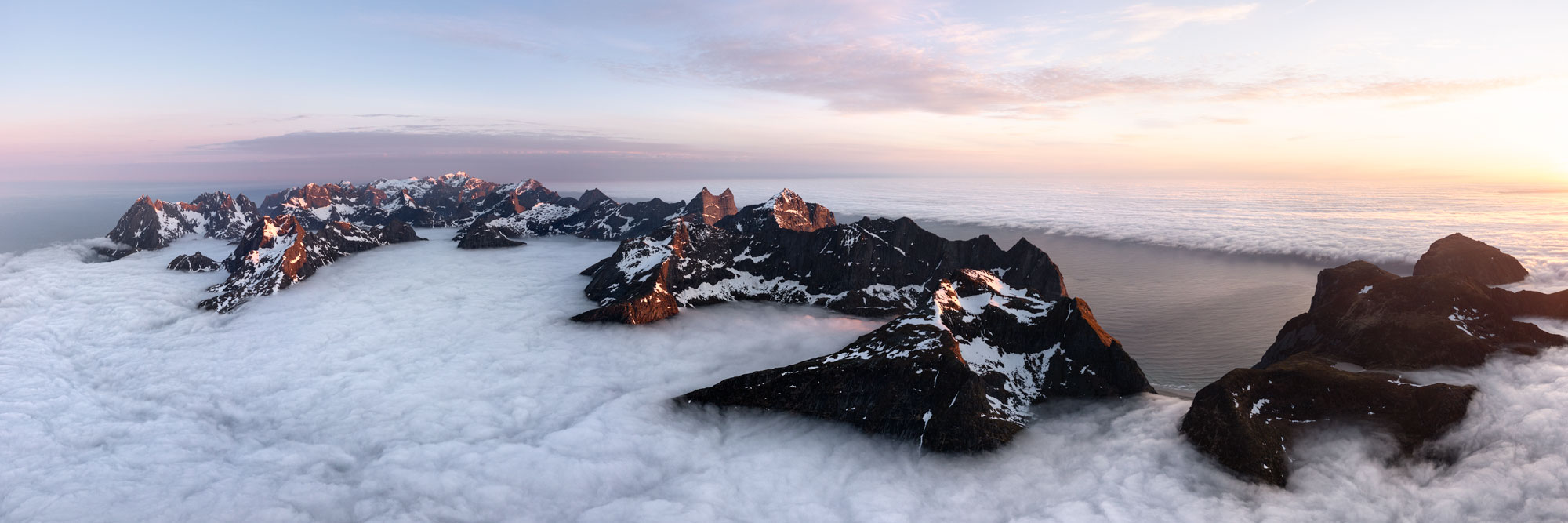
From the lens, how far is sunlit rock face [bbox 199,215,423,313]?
450 feet

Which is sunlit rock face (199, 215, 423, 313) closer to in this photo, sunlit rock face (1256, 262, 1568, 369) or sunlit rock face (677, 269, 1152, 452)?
sunlit rock face (677, 269, 1152, 452)

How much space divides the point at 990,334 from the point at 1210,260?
165379 millimetres

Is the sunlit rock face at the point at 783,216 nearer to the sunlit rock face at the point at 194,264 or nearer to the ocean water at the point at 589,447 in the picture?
the ocean water at the point at 589,447

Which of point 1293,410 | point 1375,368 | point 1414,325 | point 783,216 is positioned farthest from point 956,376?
point 783,216

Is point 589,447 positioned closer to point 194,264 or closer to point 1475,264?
point 1475,264

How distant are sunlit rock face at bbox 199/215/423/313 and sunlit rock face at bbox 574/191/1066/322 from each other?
8856 cm

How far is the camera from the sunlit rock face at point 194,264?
174 meters

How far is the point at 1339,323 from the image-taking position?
219 feet

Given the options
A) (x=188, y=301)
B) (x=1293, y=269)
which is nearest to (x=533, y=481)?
(x=188, y=301)

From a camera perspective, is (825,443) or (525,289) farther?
(525,289)

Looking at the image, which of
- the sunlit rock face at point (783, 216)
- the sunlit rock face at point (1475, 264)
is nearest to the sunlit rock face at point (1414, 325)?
the sunlit rock face at point (1475, 264)

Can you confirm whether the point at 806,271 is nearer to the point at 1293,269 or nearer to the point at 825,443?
the point at 825,443

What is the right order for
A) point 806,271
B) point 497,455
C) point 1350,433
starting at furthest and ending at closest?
1. point 806,271
2. point 497,455
3. point 1350,433

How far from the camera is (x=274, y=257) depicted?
153 m
